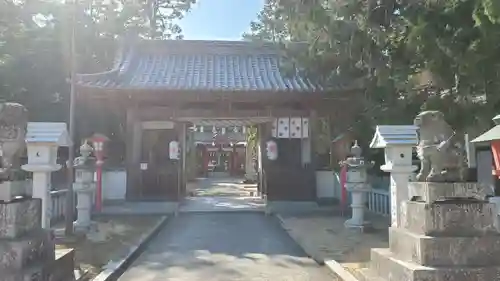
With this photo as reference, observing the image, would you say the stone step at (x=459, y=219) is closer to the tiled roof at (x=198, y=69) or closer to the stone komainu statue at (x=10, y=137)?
the stone komainu statue at (x=10, y=137)

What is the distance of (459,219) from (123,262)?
508 cm

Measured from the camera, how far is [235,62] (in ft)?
62.8

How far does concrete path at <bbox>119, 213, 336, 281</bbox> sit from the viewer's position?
23.5ft

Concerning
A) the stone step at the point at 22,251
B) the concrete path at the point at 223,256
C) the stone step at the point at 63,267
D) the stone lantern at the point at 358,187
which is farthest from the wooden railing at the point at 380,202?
the stone step at the point at 22,251

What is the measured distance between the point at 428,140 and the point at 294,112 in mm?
10833

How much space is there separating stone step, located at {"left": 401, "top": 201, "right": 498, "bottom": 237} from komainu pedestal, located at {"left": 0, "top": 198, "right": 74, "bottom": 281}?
426 cm

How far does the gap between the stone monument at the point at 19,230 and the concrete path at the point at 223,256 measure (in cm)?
171

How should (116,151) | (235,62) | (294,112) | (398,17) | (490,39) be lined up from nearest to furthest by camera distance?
(490,39) < (398,17) < (294,112) < (116,151) < (235,62)

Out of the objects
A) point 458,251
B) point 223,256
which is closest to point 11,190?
point 223,256

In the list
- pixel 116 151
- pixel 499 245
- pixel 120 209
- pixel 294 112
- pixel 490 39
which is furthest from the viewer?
pixel 116 151

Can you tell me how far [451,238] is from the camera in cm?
520

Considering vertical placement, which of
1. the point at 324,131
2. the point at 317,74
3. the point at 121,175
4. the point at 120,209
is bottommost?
the point at 120,209

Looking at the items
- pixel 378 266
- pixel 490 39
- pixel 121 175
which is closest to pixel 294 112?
pixel 121 175

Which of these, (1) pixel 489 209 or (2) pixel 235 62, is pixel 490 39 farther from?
(2) pixel 235 62
